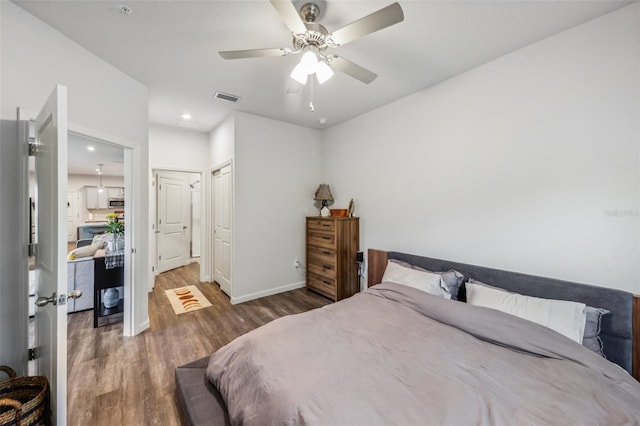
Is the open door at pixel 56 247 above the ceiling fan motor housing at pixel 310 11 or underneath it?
underneath

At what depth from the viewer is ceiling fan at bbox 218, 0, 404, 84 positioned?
1329 millimetres

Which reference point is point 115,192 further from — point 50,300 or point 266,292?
point 50,300

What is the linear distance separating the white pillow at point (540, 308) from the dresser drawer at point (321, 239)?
187 cm

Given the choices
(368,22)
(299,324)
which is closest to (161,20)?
(368,22)

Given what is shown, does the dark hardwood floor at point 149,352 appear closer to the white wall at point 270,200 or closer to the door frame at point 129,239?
the door frame at point 129,239

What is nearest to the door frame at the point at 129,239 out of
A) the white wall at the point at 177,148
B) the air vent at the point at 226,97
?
the air vent at the point at 226,97

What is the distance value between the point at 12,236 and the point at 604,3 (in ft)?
13.8

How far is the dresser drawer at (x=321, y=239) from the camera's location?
139 inches

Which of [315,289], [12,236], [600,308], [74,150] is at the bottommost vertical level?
[315,289]

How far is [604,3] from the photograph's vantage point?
1638 mm

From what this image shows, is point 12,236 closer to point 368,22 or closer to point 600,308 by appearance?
point 368,22

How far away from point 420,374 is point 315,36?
2.08 m

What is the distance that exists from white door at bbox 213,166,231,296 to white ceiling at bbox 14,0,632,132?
54.4 inches

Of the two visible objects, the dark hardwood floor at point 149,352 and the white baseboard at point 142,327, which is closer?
the dark hardwood floor at point 149,352
